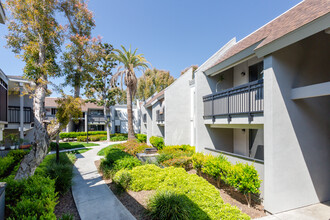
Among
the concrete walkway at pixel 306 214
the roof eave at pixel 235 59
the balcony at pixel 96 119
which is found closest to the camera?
the concrete walkway at pixel 306 214

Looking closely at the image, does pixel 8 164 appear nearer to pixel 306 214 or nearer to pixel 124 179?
pixel 124 179

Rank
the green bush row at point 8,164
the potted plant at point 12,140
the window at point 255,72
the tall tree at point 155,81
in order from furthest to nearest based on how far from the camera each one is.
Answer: the tall tree at point 155,81
the potted plant at point 12,140
the window at point 255,72
the green bush row at point 8,164

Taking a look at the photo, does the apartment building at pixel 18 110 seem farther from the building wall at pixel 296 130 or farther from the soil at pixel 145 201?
the building wall at pixel 296 130

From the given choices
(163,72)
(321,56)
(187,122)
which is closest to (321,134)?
(321,56)

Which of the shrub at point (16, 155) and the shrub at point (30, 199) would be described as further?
the shrub at point (16, 155)

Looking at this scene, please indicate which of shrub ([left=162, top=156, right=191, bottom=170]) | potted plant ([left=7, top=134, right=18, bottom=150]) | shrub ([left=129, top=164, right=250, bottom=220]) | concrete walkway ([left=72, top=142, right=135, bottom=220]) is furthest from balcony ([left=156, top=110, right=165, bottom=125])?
potted plant ([left=7, top=134, right=18, bottom=150])

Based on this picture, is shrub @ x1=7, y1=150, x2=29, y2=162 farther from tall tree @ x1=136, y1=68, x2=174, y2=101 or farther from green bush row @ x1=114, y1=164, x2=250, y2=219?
tall tree @ x1=136, y1=68, x2=174, y2=101

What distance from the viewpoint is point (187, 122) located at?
1472 centimetres

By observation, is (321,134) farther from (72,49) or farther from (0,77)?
(0,77)

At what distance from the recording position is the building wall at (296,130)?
5.46 metres

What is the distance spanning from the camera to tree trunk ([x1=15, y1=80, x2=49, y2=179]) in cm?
625

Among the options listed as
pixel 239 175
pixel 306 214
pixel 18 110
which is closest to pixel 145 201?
pixel 239 175

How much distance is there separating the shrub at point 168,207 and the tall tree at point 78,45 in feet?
20.8

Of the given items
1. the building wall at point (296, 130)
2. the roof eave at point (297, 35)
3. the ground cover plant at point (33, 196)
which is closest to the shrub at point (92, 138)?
the ground cover plant at point (33, 196)
